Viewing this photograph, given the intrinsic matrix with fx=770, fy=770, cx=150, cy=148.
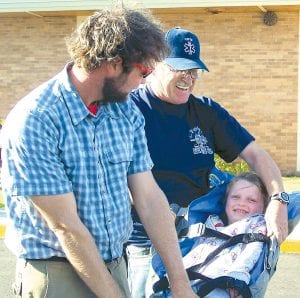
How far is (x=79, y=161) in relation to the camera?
303cm

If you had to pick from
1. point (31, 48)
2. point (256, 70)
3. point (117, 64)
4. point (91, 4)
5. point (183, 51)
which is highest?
point (117, 64)

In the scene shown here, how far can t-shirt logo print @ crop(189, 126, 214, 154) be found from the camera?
440 cm

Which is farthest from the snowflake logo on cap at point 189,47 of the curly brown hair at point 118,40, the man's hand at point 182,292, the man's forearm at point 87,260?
the man's forearm at point 87,260

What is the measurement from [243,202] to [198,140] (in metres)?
0.44

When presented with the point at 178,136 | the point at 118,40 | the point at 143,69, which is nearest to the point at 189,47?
the point at 178,136

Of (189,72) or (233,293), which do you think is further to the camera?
(189,72)

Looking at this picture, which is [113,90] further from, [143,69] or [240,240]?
[240,240]

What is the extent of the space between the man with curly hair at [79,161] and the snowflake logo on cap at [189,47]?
1.20 metres

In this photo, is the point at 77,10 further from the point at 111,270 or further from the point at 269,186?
the point at 111,270

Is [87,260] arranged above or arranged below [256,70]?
above

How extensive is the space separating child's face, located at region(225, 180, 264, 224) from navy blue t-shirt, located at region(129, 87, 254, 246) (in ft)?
0.57

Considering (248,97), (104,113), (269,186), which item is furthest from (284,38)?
(104,113)

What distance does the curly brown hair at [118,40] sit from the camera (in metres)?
2.92

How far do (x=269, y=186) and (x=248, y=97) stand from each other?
12032 millimetres
